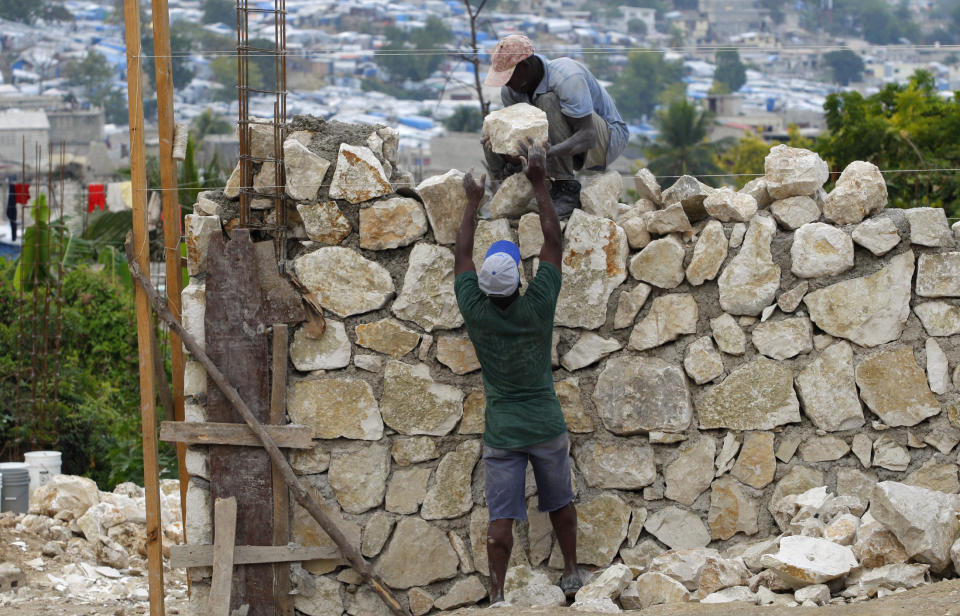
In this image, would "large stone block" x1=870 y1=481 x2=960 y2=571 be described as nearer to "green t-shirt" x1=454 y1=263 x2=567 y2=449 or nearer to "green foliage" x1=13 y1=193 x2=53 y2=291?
"green t-shirt" x1=454 y1=263 x2=567 y2=449

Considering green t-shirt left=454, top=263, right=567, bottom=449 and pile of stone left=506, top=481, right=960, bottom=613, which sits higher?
green t-shirt left=454, top=263, right=567, bottom=449

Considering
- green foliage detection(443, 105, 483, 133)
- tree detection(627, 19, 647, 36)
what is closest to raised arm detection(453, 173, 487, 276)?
green foliage detection(443, 105, 483, 133)

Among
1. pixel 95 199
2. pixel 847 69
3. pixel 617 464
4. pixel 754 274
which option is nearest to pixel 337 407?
pixel 617 464

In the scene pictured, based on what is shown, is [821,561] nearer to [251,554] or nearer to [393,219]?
[393,219]

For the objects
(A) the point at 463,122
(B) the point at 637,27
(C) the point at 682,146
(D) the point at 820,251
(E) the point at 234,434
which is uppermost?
(B) the point at 637,27

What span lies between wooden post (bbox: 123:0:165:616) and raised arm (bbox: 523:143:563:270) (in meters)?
1.77

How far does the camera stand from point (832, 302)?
16.7 ft

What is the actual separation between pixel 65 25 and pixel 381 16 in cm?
3937

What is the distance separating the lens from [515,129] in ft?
16.6

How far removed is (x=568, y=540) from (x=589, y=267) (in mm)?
1235

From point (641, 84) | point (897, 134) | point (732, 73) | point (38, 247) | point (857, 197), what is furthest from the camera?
point (732, 73)

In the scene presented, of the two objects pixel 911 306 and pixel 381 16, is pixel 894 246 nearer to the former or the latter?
pixel 911 306

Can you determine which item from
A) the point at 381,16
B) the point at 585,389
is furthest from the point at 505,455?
the point at 381,16

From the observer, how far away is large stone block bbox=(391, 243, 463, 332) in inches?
206
